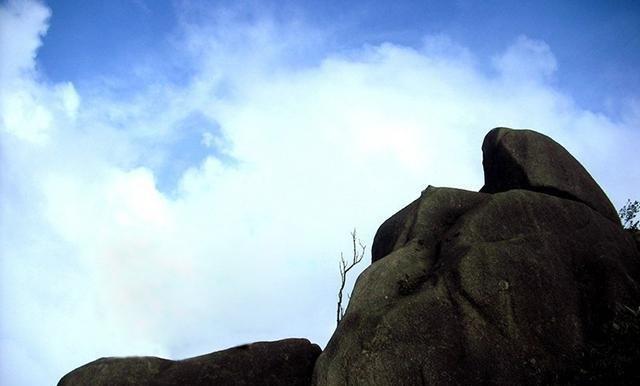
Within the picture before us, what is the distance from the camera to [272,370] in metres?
20.6

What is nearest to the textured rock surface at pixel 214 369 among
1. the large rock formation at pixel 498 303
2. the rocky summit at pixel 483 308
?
the rocky summit at pixel 483 308

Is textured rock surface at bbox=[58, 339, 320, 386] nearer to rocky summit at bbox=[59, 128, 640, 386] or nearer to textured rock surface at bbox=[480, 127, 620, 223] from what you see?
rocky summit at bbox=[59, 128, 640, 386]

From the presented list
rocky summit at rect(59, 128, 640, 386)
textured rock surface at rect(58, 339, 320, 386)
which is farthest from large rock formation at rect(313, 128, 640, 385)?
textured rock surface at rect(58, 339, 320, 386)

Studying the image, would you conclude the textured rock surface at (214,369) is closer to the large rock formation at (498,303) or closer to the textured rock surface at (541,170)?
the large rock formation at (498,303)

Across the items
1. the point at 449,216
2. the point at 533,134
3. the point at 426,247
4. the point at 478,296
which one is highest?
the point at 533,134

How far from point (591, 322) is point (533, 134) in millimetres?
9919

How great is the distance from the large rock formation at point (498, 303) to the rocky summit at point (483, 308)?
0.04 m

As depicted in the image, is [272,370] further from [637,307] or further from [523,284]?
[637,307]

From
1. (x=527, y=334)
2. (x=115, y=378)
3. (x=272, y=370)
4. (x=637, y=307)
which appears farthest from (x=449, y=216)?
(x=115, y=378)

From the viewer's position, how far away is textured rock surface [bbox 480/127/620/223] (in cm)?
2064

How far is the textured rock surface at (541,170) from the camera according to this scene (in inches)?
813

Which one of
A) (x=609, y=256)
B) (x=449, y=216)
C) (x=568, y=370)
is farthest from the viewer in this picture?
(x=449, y=216)

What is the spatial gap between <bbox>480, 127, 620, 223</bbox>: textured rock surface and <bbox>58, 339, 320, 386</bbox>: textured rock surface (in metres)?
13.0

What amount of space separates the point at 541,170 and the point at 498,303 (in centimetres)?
832
